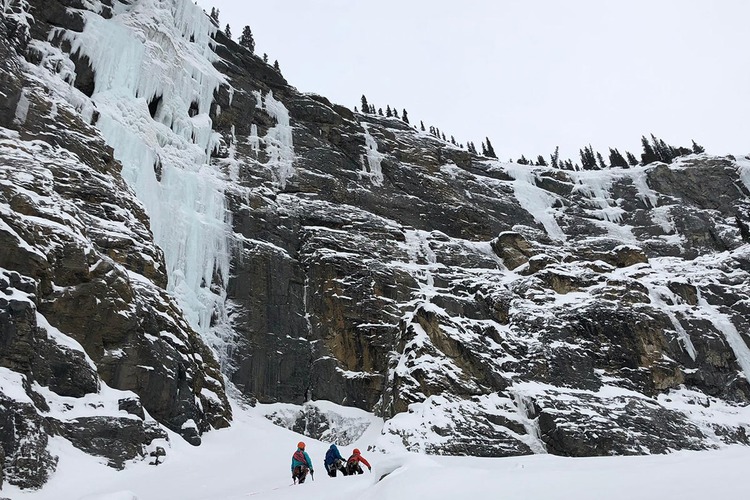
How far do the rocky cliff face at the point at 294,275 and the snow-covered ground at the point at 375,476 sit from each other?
0.93 metres

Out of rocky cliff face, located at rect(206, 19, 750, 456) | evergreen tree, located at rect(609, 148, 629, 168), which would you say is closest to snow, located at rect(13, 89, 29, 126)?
rocky cliff face, located at rect(206, 19, 750, 456)

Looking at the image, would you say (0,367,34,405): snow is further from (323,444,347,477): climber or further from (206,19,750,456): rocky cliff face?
(206,19,750,456): rocky cliff face

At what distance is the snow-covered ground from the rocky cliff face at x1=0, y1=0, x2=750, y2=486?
0.93 metres

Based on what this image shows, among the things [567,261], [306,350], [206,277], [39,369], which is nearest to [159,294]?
[39,369]

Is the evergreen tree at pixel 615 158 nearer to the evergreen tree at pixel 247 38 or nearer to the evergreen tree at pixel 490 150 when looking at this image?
the evergreen tree at pixel 490 150

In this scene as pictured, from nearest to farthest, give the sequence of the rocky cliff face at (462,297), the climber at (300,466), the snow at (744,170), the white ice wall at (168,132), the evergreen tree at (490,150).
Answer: the climber at (300,466) < the rocky cliff face at (462,297) < the white ice wall at (168,132) < the snow at (744,170) < the evergreen tree at (490,150)

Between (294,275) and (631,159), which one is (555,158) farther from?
(294,275)

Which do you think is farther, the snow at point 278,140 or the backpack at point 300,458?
the snow at point 278,140

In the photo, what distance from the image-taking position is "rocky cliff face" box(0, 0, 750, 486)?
1709 centimetres

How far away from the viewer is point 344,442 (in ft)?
80.2

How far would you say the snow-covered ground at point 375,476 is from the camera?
3.61 m

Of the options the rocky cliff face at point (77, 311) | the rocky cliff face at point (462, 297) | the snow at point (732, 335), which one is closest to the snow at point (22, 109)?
the rocky cliff face at point (77, 311)

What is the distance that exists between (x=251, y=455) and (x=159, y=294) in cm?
683

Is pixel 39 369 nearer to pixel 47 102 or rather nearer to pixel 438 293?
pixel 47 102
